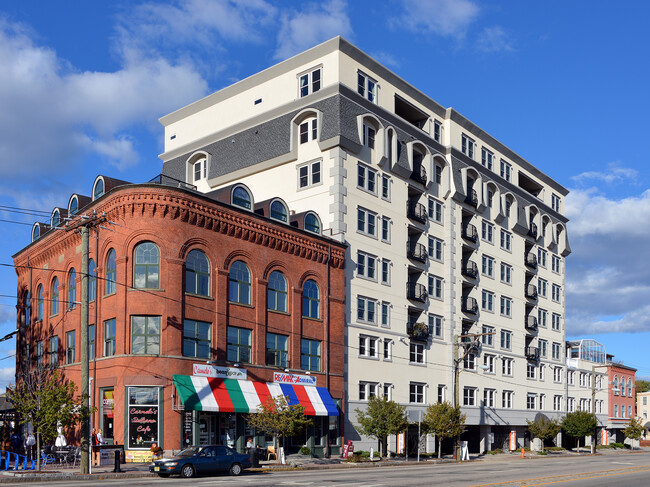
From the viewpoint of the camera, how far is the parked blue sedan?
3170cm

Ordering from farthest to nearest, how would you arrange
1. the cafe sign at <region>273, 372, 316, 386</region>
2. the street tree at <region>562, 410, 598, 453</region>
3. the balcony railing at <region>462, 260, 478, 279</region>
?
the street tree at <region>562, 410, 598, 453</region>, the balcony railing at <region>462, 260, 478, 279</region>, the cafe sign at <region>273, 372, 316, 386</region>

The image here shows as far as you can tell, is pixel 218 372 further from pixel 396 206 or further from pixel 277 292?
pixel 396 206

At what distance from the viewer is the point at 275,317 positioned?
46.3 m

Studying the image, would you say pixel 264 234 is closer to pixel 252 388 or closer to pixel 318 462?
pixel 252 388

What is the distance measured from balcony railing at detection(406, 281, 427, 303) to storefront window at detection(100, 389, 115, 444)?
26273 millimetres

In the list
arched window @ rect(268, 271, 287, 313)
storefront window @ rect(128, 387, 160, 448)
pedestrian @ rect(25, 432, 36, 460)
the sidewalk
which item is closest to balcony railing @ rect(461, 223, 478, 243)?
the sidewalk

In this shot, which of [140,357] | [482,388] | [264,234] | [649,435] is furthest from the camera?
[649,435]

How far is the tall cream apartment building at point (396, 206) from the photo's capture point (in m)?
53.3

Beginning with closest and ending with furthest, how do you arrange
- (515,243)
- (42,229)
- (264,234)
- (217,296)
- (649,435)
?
(217,296) → (264,234) → (42,229) → (515,243) → (649,435)

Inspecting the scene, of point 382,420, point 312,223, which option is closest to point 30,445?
point 382,420

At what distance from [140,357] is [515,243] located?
159ft

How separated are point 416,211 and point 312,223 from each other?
12.7m

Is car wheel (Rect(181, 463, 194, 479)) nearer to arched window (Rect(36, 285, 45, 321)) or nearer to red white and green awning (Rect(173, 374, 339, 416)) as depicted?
red white and green awning (Rect(173, 374, 339, 416))

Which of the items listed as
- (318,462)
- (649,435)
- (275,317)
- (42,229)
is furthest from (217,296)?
(649,435)
